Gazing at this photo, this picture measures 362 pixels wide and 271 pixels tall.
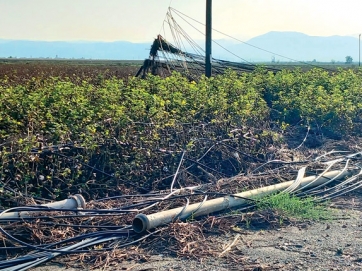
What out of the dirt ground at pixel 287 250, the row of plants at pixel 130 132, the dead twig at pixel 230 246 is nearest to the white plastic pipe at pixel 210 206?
the dirt ground at pixel 287 250

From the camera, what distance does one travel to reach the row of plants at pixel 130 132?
6578 millimetres

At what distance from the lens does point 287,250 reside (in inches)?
196

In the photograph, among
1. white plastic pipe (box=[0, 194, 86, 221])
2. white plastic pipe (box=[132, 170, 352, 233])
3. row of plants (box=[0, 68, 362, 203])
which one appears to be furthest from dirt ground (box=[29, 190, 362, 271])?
row of plants (box=[0, 68, 362, 203])

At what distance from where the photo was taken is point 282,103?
11406mm

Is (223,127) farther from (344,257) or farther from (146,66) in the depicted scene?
(146,66)

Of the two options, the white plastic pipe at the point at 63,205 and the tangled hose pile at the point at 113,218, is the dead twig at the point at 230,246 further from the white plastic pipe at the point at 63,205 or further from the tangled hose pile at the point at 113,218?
the white plastic pipe at the point at 63,205

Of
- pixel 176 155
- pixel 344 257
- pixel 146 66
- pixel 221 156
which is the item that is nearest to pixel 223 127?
pixel 221 156

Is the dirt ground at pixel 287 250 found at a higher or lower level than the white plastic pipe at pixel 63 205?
lower

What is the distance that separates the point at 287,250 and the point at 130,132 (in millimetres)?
3351

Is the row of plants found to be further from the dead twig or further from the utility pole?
the utility pole

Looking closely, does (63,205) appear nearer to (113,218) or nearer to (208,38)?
(113,218)

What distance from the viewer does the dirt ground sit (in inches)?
180

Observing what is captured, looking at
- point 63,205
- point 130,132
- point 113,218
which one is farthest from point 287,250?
point 130,132

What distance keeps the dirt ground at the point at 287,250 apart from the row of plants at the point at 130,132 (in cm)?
200
